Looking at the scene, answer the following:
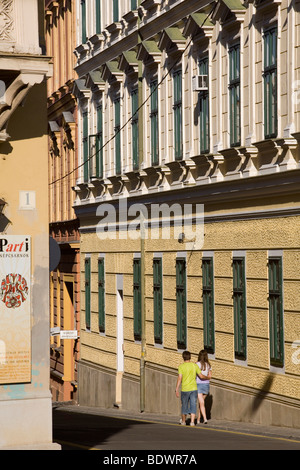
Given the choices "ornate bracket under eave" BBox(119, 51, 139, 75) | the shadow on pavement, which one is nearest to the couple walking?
the shadow on pavement

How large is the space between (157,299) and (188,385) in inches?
222

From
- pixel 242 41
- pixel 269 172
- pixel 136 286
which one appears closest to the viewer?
pixel 269 172

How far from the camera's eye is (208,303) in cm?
2669

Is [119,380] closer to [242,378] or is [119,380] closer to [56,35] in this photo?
[242,378]

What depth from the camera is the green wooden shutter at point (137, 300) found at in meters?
31.9

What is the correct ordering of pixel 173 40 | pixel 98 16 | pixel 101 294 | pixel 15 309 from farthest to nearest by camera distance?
pixel 98 16
pixel 101 294
pixel 173 40
pixel 15 309

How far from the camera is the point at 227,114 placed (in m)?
25.4

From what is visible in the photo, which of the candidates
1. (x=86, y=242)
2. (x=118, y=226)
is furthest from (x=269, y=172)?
(x=86, y=242)

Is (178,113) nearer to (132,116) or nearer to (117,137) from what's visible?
(132,116)

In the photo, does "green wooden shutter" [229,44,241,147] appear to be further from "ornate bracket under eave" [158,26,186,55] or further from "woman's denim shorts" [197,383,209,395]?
"woman's denim shorts" [197,383,209,395]

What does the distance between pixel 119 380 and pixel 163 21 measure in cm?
992

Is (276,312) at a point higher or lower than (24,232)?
lower

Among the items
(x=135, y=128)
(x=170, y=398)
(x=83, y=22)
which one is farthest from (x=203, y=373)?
(x=83, y=22)

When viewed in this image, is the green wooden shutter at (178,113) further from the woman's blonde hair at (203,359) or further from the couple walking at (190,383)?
the couple walking at (190,383)
